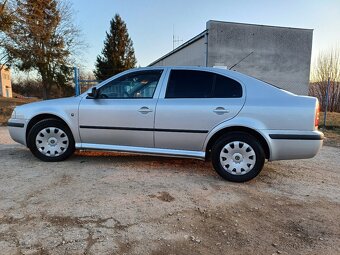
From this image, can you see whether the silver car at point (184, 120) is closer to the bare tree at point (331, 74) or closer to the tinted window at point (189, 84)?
the tinted window at point (189, 84)

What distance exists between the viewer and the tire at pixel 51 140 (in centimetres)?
437

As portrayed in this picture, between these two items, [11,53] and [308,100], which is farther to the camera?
[11,53]

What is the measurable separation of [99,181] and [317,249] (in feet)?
8.85

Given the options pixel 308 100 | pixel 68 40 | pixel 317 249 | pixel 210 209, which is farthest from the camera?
pixel 68 40

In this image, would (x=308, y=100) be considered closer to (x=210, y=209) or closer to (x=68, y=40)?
(x=210, y=209)

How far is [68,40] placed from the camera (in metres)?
21.0

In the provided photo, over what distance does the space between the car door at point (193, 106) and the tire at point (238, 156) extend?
28 centimetres

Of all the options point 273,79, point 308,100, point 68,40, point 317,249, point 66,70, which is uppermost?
point 68,40

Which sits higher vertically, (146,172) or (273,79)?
(273,79)

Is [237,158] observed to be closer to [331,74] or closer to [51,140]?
[51,140]

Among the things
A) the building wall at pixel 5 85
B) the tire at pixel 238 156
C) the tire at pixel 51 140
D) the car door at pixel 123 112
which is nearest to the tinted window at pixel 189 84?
the car door at pixel 123 112

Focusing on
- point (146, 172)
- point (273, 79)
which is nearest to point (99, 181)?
point (146, 172)

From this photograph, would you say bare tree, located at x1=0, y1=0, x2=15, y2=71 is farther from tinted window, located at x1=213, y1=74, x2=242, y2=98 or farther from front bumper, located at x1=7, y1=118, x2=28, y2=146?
tinted window, located at x1=213, y1=74, x2=242, y2=98

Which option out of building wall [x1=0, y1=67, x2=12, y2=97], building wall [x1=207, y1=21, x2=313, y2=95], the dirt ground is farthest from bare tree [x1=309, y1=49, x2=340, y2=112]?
building wall [x1=0, y1=67, x2=12, y2=97]
